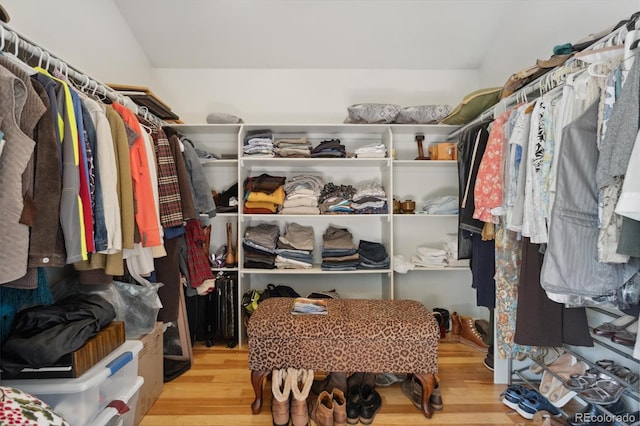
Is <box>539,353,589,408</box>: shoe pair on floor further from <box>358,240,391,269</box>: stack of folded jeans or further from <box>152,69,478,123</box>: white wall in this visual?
<box>152,69,478,123</box>: white wall

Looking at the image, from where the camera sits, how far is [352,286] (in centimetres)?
288

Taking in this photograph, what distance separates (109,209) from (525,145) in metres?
1.74

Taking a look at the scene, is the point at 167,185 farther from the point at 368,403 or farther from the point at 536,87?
the point at 536,87

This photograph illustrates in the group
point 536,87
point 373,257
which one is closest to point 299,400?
point 373,257

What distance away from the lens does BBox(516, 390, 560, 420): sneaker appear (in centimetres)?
165

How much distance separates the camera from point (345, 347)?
171cm

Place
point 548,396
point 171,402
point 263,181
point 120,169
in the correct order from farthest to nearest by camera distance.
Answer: point 263,181
point 171,402
point 548,396
point 120,169

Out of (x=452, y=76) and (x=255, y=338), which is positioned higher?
(x=452, y=76)

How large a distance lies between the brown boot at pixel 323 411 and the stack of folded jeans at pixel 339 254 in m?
1.03

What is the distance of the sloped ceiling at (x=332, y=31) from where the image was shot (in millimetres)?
2311

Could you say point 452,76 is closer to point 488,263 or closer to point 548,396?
point 488,263

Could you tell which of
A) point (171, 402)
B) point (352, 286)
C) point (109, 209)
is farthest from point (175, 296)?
point (352, 286)

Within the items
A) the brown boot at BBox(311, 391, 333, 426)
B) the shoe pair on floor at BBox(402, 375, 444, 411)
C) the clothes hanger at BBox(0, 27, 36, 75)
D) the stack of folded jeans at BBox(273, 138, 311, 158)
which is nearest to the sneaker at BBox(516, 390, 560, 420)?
the shoe pair on floor at BBox(402, 375, 444, 411)

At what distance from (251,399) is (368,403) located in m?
0.66
